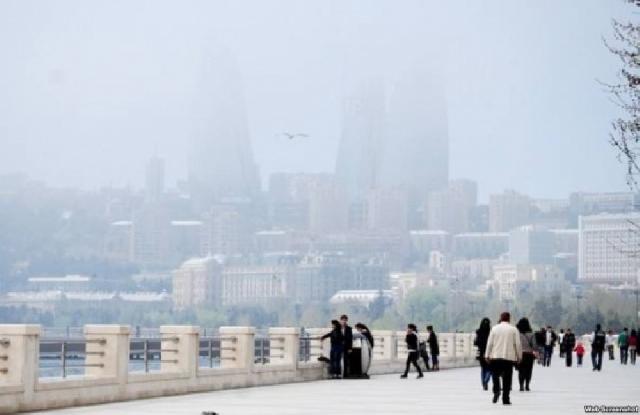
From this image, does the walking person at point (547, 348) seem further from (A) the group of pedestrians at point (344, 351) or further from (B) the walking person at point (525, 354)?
(B) the walking person at point (525, 354)

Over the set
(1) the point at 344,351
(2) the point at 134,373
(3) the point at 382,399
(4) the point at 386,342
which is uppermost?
(4) the point at 386,342

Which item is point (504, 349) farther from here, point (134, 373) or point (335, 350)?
point (335, 350)

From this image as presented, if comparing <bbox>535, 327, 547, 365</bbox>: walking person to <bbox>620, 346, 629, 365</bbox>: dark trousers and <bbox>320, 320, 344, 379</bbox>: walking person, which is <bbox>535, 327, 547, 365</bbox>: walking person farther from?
<bbox>320, 320, 344, 379</bbox>: walking person

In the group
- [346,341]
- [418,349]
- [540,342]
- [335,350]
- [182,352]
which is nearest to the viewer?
[182,352]

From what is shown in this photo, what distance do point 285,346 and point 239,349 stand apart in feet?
13.7

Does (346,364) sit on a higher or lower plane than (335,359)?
lower

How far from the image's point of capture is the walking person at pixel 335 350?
137 ft

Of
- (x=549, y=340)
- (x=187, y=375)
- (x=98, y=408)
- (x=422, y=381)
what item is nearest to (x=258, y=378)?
(x=187, y=375)

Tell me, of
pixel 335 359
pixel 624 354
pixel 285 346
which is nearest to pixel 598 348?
pixel 624 354

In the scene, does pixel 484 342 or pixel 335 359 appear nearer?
pixel 484 342

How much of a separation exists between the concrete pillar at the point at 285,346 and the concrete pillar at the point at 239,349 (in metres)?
3.39

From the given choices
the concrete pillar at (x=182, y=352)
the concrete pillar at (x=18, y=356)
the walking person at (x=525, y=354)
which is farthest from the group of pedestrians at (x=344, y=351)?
the concrete pillar at (x=18, y=356)

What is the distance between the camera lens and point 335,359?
1662 inches

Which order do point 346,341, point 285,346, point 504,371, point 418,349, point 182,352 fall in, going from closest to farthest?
point 504,371
point 182,352
point 285,346
point 346,341
point 418,349
